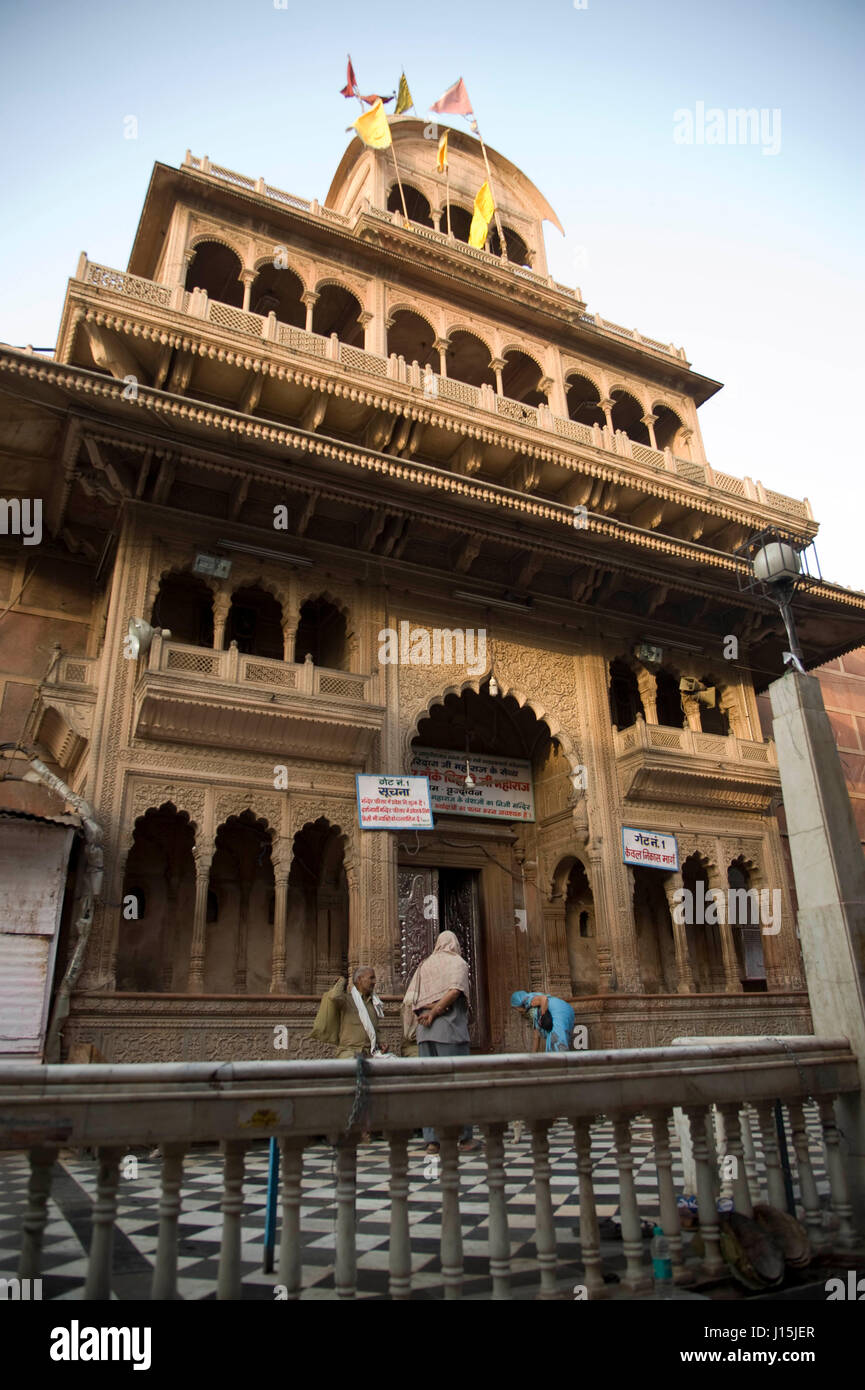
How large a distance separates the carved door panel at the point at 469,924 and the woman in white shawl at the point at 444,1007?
5.21 meters

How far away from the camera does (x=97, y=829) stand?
8555 mm

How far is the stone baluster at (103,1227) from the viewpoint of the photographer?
232 cm

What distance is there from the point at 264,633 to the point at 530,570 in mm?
3769

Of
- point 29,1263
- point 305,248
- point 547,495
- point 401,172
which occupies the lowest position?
point 29,1263

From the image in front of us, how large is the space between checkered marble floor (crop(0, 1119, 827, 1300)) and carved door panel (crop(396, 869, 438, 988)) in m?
5.32

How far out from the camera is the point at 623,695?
1445cm

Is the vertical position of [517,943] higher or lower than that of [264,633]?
lower

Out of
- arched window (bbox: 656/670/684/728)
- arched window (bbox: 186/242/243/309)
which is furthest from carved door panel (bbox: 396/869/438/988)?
arched window (bbox: 186/242/243/309)

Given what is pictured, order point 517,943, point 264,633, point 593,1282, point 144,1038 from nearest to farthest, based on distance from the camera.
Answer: point 593,1282 < point 144,1038 < point 264,633 < point 517,943

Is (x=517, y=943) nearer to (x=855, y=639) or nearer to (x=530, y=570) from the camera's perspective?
(x=530, y=570)

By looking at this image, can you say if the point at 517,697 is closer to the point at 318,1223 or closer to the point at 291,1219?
the point at 318,1223

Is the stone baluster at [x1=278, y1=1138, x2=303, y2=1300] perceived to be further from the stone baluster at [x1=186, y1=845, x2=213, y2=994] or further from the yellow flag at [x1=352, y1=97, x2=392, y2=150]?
the yellow flag at [x1=352, y1=97, x2=392, y2=150]

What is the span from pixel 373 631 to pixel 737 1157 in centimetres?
828

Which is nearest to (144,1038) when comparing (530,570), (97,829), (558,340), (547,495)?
(97,829)
